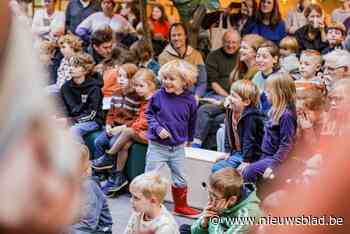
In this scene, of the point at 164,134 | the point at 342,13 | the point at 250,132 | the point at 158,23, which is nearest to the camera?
the point at 250,132

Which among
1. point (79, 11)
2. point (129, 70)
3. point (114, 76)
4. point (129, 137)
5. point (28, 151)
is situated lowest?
point (129, 137)

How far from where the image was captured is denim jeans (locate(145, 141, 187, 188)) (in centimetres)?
596

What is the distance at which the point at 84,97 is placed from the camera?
7.10 metres

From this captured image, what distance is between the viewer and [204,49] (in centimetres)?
962

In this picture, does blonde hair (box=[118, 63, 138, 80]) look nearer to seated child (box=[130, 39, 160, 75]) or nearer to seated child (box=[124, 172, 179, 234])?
seated child (box=[130, 39, 160, 75])

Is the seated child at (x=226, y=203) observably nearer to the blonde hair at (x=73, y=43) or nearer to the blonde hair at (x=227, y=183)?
the blonde hair at (x=227, y=183)

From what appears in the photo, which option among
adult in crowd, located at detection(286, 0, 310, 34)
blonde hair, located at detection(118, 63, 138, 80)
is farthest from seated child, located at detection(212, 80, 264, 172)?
adult in crowd, located at detection(286, 0, 310, 34)

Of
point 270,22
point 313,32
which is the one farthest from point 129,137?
point 270,22

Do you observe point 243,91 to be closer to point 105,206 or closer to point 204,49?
point 105,206

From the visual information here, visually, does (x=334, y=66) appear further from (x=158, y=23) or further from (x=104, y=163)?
(x=158, y=23)

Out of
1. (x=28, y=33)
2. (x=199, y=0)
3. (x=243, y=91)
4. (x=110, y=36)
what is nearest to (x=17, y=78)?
(x=28, y=33)

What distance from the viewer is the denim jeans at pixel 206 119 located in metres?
7.12

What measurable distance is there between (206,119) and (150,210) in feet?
9.94

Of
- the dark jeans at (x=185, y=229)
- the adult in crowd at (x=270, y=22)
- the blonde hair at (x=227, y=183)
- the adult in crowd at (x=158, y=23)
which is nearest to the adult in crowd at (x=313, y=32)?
the adult in crowd at (x=270, y=22)
